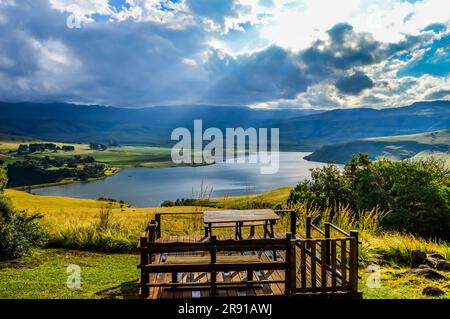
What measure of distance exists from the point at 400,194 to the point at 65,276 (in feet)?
57.8

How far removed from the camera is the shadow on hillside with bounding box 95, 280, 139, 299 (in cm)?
819

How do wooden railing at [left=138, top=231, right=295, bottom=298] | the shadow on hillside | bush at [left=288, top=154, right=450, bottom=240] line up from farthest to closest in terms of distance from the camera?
1. bush at [left=288, top=154, right=450, bottom=240]
2. the shadow on hillside
3. wooden railing at [left=138, top=231, right=295, bottom=298]

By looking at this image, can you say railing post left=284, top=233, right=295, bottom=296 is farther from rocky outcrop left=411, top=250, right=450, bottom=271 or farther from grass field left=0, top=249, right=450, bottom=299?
rocky outcrop left=411, top=250, right=450, bottom=271

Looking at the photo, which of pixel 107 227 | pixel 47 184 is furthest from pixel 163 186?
pixel 107 227

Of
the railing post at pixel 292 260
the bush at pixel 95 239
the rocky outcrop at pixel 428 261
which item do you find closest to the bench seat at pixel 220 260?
the railing post at pixel 292 260

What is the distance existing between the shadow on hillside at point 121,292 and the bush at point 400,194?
9.31 meters

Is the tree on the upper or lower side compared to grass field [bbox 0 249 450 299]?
upper

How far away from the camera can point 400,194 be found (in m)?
21.3

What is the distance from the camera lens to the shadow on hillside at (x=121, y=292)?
A: 26.9 ft

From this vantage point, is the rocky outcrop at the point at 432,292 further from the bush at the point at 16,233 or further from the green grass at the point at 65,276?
the bush at the point at 16,233

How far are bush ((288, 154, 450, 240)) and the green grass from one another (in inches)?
333

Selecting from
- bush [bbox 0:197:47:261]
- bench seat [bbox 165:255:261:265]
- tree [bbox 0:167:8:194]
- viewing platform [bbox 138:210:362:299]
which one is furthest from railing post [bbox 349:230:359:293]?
tree [bbox 0:167:8:194]

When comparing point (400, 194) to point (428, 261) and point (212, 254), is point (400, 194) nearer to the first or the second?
point (428, 261)
